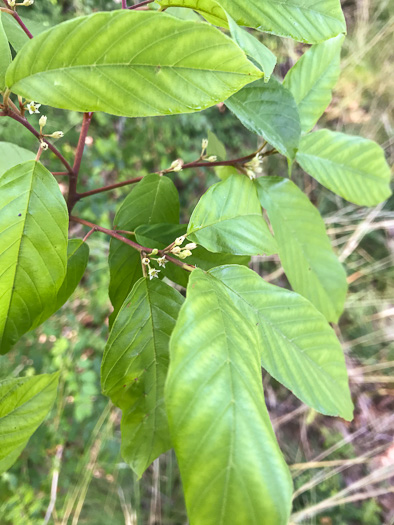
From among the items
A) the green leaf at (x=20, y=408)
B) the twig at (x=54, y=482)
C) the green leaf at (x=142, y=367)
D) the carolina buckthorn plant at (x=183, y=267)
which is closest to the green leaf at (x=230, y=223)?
the carolina buckthorn plant at (x=183, y=267)

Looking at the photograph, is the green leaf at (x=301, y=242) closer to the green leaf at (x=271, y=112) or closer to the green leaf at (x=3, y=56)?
the green leaf at (x=271, y=112)

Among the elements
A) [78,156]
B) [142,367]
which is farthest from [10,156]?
[142,367]

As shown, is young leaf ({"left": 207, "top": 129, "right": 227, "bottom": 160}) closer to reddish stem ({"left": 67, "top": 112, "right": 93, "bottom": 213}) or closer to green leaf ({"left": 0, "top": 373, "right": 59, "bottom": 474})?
reddish stem ({"left": 67, "top": 112, "right": 93, "bottom": 213})

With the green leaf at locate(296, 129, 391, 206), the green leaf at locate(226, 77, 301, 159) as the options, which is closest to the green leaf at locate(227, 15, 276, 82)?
the green leaf at locate(226, 77, 301, 159)

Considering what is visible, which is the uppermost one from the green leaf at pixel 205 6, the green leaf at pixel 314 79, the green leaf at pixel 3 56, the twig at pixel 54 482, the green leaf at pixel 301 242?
the green leaf at pixel 3 56

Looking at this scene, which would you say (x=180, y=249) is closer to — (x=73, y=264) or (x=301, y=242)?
(x=73, y=264)

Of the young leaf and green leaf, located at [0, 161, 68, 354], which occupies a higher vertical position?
green leaf, located at [0, 161, 68, 354]
